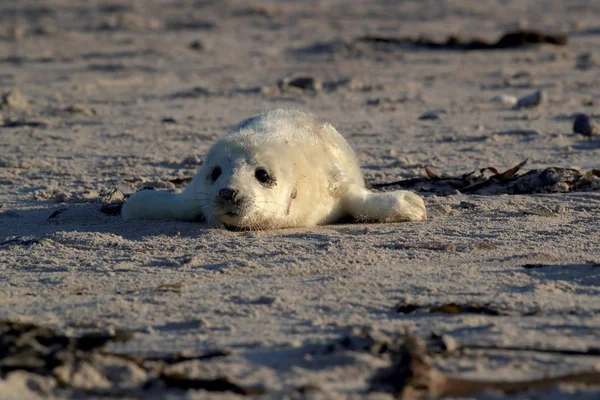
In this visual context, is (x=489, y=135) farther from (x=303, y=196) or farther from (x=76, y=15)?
(x=76, y=15)

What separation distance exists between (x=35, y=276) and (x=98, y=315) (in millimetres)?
932

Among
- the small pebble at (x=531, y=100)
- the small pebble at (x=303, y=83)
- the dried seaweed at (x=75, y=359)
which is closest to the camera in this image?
the dried seaweed at (x=75, y=359)

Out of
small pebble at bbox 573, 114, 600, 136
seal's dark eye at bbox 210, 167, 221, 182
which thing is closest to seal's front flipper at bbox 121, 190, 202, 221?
seal's dark eye at bbox 210, 167, 221, 182

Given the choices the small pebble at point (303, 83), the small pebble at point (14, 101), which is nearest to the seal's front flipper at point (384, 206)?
the small pebble at point (14, 101)

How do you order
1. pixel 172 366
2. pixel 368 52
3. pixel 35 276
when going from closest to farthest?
1. pixel 172 366
2. pixel 35 276
3. pixel 368 52

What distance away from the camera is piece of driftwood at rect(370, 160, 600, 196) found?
7574 mm

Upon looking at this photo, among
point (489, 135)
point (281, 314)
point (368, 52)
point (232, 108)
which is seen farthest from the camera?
point (368, 52)

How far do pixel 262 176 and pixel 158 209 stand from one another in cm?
78

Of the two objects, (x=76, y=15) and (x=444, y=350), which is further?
(x=76, y=15)

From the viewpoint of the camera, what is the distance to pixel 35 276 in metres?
5.44

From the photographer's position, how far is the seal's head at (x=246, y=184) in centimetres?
622

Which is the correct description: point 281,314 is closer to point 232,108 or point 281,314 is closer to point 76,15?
point 232,108

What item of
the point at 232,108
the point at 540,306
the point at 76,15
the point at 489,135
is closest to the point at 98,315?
the point at 540,306

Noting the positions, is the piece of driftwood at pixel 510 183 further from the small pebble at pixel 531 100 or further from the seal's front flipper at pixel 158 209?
the small pebble at pixel 531 100
